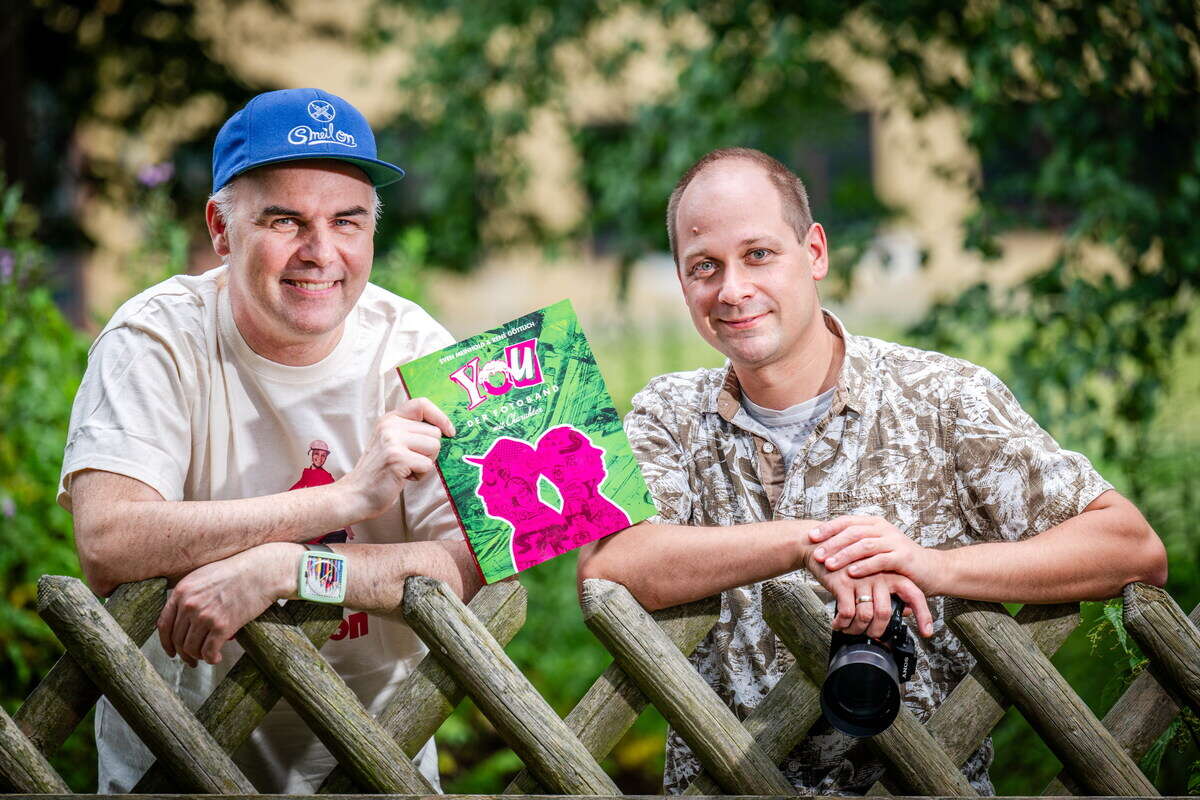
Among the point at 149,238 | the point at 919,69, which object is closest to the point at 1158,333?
the point at 919,69

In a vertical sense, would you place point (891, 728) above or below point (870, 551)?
below

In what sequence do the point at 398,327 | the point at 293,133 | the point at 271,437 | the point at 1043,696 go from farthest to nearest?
the point at 398,327, the point at 271,437, the point at 293,133, the point at 1043,696

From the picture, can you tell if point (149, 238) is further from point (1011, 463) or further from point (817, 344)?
point (1011, 463)

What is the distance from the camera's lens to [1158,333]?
429 centimetres

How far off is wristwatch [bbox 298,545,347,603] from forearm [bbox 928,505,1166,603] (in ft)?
3.30

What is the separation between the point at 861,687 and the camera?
5.91ft

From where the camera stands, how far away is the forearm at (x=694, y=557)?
1.96m

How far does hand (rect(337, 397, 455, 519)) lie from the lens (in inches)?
77.5

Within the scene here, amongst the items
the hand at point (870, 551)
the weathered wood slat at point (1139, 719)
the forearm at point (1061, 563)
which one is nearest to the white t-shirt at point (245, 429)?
the hand at point (870, 551)

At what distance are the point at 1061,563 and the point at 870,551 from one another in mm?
355

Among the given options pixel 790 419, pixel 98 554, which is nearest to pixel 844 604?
pixel 790 419

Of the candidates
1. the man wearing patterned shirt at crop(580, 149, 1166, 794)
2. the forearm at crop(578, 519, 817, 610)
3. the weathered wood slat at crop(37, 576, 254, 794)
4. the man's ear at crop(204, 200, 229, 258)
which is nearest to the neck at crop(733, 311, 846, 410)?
the man wearing patterned shirt at crop(580, 149, 1166, 794)

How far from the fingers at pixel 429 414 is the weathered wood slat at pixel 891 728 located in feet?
2.09

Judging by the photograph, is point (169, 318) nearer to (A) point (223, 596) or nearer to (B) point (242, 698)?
(A) point (223, 596)
